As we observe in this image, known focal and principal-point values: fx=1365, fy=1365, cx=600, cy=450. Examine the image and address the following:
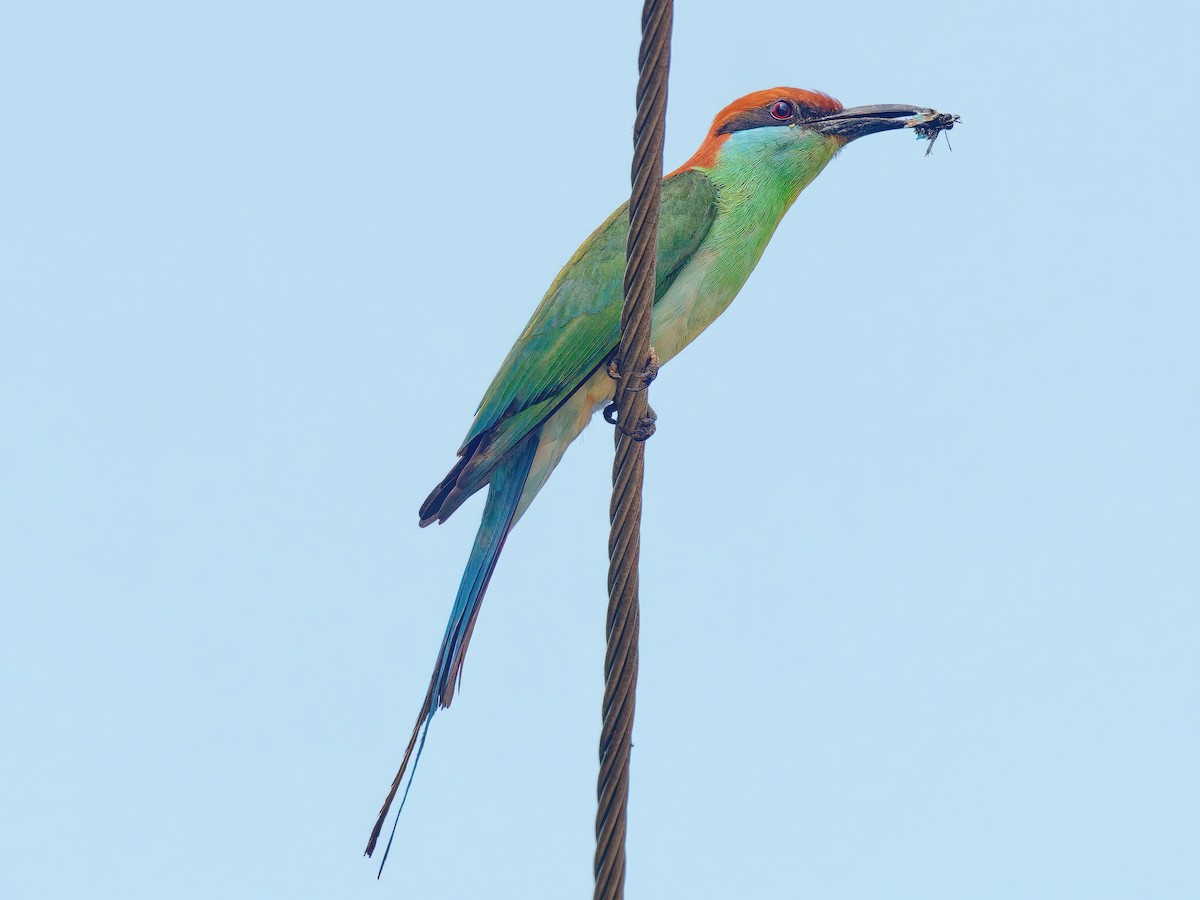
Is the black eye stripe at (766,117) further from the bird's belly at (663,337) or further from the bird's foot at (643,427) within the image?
the bird's foot at (643,427)

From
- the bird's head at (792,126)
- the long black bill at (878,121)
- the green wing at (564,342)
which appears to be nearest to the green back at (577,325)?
the green wing at (564,342)

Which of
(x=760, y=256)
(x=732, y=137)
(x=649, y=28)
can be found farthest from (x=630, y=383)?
(x=732, y=137)

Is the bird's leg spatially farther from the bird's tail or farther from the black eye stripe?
the black eye stripe

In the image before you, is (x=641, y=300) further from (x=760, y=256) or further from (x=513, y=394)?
(x=760, y=256)

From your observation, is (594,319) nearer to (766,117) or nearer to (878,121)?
(766,117)

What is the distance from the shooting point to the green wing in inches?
147

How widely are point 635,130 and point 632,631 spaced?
773mm

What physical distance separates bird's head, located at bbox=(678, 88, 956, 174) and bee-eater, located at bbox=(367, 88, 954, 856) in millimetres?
11

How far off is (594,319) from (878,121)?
122 centimetres

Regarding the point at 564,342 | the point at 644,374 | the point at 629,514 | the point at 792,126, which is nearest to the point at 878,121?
the point at 792,126

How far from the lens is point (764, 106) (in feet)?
14.2

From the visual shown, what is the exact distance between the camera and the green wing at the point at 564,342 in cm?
375

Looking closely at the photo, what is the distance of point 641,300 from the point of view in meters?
2.21

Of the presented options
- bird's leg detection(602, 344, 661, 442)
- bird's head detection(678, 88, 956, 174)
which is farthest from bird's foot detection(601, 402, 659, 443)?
bird's head detection(678, 88, 956, 174)
